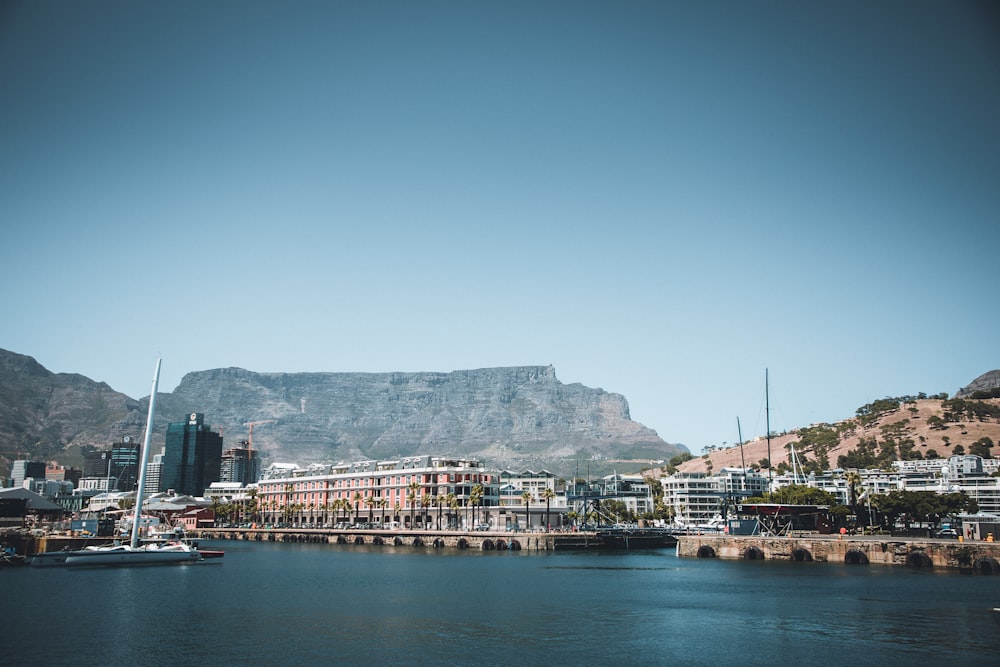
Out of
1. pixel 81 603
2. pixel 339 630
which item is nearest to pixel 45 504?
pixel 81 603

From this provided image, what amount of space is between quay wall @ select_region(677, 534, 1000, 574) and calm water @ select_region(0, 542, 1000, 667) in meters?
7.06

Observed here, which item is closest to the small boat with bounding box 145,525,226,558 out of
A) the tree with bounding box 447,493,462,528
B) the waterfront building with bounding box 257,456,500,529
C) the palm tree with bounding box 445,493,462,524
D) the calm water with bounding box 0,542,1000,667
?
the calm water with bounding box 0,542,1000,667

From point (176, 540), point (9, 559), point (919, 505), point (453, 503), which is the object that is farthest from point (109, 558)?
point (919, 505)

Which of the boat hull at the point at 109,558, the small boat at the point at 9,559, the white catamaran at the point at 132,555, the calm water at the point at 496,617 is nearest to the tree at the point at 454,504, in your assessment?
the white catamaran at the point at 132,555

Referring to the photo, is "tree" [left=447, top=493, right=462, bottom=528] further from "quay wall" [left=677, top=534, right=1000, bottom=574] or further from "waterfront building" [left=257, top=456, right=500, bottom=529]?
"quay wall" [left=677, top=534, right=1000, bottom=574]

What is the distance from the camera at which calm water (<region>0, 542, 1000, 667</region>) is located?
145 ft

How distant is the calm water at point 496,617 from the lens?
44.2m

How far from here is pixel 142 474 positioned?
108 m

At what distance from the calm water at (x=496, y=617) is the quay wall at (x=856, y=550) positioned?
706 centimetres

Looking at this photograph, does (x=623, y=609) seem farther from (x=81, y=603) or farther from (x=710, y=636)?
(x=81, y=603)

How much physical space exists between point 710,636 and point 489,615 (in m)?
16.5

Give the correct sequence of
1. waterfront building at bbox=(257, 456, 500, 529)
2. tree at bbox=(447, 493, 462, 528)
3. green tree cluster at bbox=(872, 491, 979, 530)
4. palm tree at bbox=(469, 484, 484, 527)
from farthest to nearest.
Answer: waterfront building at bbox=(257, 456, 500, 529), tree at bbox=(447, 493, 462, 528), palm tree at bbox=(469, 484, 484, 527), green tree cluster at bbox=(872, 491, 979, 530)

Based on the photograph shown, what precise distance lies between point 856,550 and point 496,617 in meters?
63.3

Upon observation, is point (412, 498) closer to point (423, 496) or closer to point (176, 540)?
point (423, 496)
